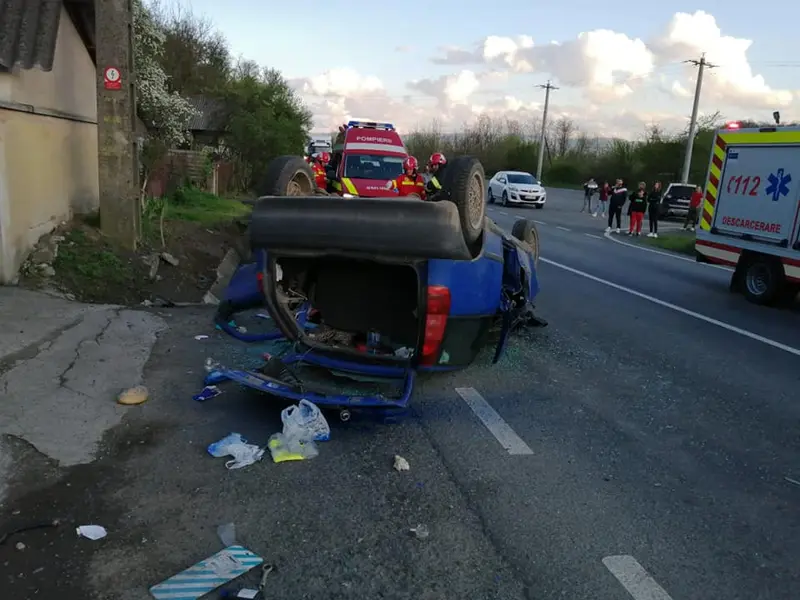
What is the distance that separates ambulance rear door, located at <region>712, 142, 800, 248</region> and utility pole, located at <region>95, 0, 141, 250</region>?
32.9 feet

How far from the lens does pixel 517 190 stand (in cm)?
3148

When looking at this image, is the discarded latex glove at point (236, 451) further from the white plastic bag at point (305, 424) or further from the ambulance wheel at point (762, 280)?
the ambulance wheel at point (762, 280)

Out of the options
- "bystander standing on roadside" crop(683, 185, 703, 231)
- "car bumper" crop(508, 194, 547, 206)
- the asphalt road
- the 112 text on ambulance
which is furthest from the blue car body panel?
"car bumper" crop(508, 194, 547, 206)

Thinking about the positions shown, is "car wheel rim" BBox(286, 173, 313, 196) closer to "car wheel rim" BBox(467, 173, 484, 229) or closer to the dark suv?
"car wheel rim" BBox(467, 173, 484, 229)

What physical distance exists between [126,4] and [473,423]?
8378 millimetres

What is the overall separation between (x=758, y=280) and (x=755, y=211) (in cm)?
120

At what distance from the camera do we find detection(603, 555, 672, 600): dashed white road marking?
10.2ft

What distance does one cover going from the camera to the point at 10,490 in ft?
12.4

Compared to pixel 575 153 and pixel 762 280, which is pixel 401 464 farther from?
pixel 575 153

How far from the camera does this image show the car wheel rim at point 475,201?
211 inches

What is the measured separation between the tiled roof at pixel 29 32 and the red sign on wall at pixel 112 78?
830 mm

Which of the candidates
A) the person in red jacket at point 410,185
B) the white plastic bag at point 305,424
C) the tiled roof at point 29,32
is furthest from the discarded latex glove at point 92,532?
the person in red jacket at point 410,185

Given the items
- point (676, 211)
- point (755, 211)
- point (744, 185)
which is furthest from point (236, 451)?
point (676, 211)

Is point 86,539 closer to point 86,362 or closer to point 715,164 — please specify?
point 86,362
